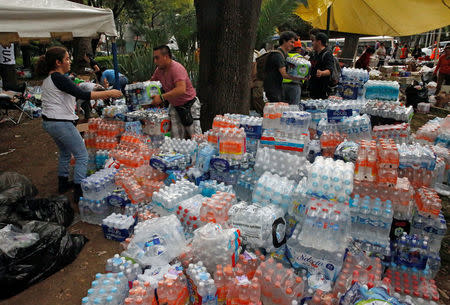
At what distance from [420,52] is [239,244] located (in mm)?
30549

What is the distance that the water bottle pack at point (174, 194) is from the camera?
3.67m

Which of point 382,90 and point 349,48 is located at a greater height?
point 349,48

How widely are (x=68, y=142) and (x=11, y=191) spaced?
1002 millimetres

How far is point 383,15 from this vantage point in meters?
12.1

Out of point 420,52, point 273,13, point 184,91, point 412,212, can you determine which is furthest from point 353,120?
point 420,52

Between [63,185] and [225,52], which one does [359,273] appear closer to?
[63,185]

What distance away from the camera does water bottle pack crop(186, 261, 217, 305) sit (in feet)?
8.75

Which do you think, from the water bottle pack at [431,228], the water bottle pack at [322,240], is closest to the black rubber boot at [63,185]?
the water bottle pack at [322,240]

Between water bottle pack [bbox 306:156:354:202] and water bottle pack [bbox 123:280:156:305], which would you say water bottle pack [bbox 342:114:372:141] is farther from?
water bottle pack [bbox 123:280:156:305]

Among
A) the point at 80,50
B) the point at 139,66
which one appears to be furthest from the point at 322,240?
the point at 80,50

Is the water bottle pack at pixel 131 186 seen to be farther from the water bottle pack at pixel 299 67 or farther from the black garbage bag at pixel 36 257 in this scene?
the water bottle pack at pixel 299 67

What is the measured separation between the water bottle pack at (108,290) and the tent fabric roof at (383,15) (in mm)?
9812

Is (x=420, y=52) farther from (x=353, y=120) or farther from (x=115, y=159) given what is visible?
(x=115, y=159)

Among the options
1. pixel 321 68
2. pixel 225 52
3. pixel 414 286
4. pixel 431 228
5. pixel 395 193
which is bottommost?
pixel 414 286
